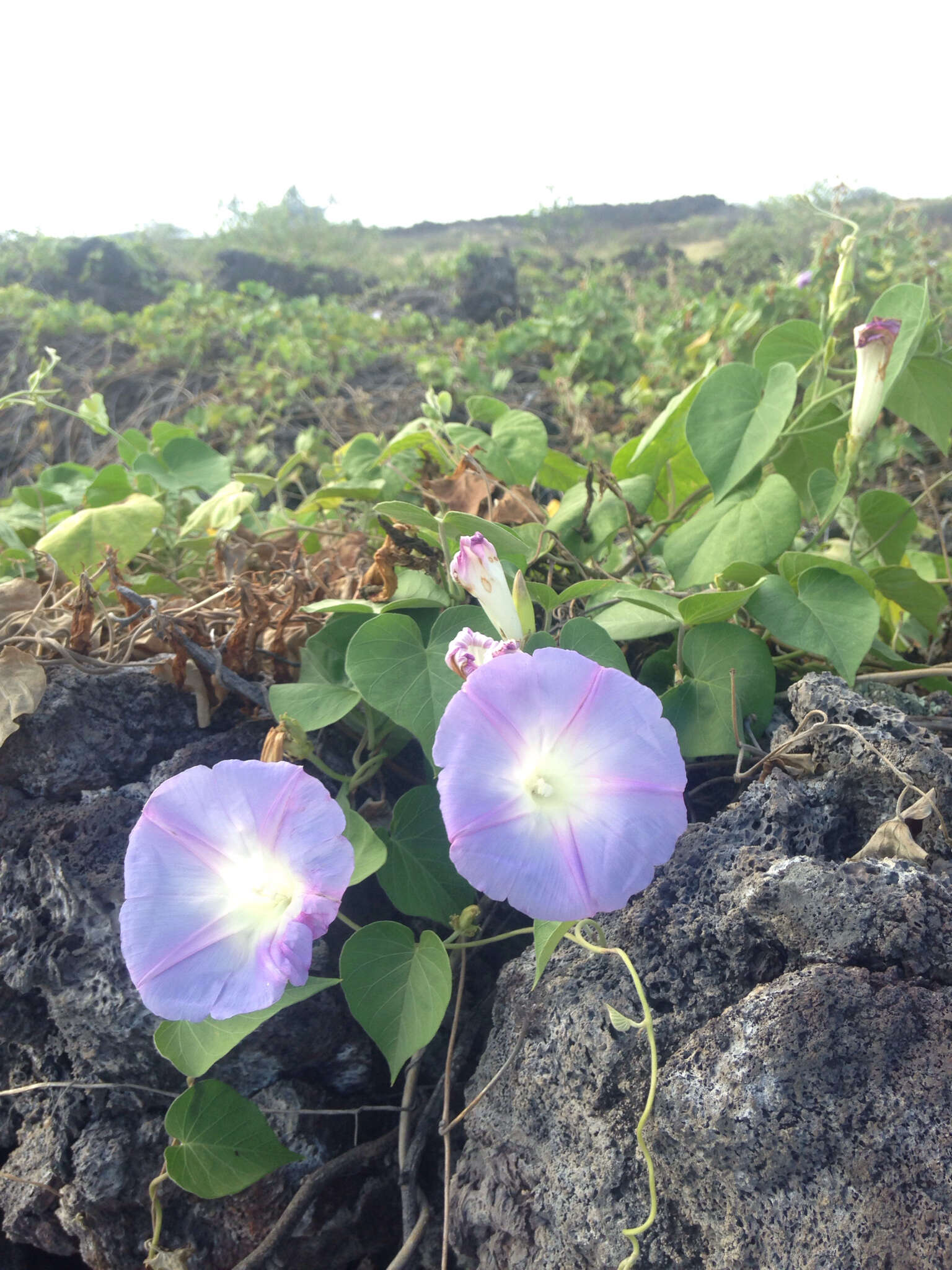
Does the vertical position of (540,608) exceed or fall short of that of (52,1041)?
it exceeds it

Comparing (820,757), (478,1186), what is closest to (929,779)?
(820,757)

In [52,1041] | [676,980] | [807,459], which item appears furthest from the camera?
[807,459]

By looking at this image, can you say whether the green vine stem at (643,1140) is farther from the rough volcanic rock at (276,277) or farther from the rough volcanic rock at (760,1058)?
the rough volcanic rock at (276,277)

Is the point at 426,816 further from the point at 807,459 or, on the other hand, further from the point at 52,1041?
the point at 807,459

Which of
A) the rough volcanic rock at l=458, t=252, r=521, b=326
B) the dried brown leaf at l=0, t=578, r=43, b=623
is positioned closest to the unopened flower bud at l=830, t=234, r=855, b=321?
the dried brown leaf at l=0, t=578, r=43, b=623

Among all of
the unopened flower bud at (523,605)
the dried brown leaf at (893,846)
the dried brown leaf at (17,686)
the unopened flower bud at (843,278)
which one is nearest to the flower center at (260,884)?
the unopened flower bud at (523,605)

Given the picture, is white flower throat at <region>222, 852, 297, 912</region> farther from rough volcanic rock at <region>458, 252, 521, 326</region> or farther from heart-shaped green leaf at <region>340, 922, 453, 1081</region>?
rough volcanic rock at <region>458, 252, 521, 326</region>

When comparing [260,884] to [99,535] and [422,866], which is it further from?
[99,535]
